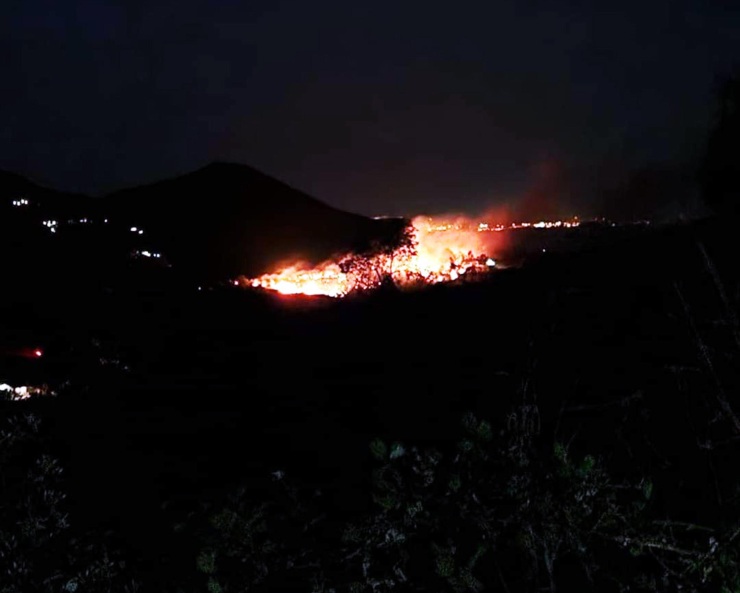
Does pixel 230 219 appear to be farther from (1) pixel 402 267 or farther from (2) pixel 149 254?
(1) pixel 402 267

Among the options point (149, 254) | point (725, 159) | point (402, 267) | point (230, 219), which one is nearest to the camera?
point (725, 159)

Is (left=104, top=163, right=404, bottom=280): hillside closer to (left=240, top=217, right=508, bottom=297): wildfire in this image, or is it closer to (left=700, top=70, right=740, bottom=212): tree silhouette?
(left=240, top=217, right=508, bottom=297): wildfire

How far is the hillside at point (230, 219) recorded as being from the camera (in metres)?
53.8

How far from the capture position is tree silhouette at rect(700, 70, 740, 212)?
66.5 ft

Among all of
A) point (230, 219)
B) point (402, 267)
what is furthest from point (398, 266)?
point (230, 219)

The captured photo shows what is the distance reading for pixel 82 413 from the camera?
371 inches

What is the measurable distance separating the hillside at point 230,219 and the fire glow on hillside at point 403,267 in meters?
9.49

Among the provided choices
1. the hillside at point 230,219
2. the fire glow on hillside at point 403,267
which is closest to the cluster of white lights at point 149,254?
the hillside at point 230,219

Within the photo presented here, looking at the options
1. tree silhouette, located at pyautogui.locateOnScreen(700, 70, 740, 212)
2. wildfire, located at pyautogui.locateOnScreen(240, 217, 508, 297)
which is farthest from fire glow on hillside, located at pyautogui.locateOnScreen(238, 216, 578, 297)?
tree silhouette, located at pyautogui.locateOnScreen(700, 70, 740, 212)

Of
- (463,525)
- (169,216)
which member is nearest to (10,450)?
(463,525)

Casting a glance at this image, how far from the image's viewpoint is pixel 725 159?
22.4 meters

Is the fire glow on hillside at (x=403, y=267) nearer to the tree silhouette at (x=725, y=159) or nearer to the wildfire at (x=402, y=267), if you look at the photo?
the wildfire at (x=402, y=267)

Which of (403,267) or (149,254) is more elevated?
(149,254)

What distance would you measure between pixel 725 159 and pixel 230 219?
6925 centimetres
